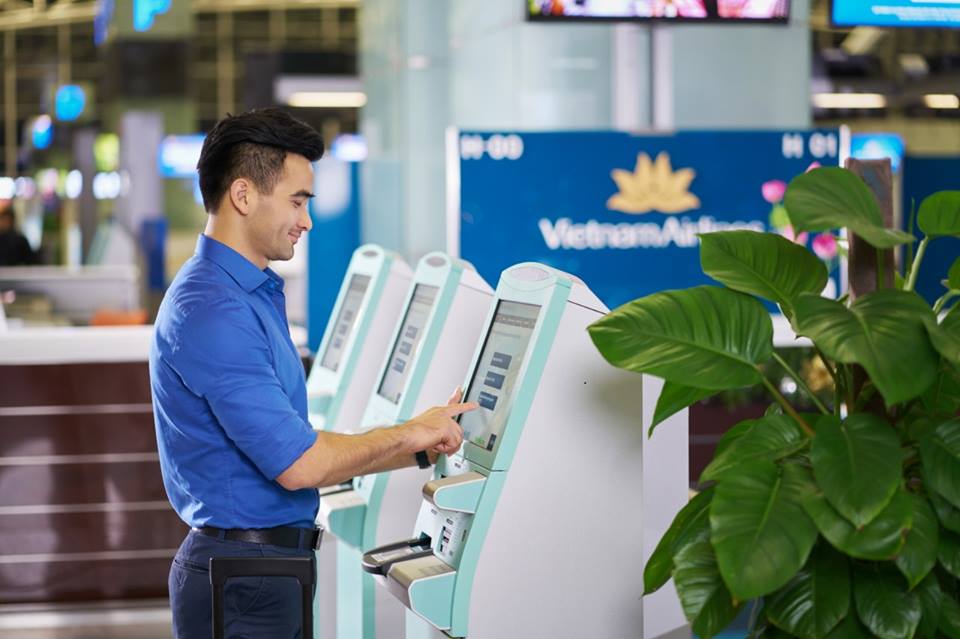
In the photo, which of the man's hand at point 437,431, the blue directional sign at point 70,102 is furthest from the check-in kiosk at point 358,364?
the blue directional sign at point 70,102

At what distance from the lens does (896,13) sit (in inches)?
213

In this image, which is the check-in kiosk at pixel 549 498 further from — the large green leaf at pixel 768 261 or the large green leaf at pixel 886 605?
the large green leaf at pixel 886 605

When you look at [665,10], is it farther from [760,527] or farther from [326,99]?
[326,99]

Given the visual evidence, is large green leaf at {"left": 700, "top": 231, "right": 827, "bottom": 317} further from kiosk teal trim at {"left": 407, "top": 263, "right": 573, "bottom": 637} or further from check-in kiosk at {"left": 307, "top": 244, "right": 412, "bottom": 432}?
check-in kiosk at {"left": 307, "top": 244, "right": 412, "bottom": 432}

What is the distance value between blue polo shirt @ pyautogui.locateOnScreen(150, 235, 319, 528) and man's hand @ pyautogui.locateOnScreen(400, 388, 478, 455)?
209 mm

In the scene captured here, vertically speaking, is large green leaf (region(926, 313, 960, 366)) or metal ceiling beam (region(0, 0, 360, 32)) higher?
metal ceiling beam (region(0, 0, 360, 32))

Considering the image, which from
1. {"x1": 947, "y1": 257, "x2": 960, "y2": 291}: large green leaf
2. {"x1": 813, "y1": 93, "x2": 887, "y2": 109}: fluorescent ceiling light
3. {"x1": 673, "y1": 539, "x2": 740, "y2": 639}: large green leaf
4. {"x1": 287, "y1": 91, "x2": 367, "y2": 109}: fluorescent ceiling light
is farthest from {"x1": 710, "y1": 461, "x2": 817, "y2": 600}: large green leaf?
{"x1": 287, "y1": 91, "x2": 367, "y2": 109}: fluorescent ceiling light

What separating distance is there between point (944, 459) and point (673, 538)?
0.46m

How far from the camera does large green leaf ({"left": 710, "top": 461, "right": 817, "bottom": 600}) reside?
79.5 inches

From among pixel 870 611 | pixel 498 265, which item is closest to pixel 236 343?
pixel 870 611

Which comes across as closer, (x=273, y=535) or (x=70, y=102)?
(x=273, y=535)

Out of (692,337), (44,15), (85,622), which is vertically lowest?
(85,622)

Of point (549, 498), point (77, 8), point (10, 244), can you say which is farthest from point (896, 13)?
point (77, 8)

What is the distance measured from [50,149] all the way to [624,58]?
20.9 meters
